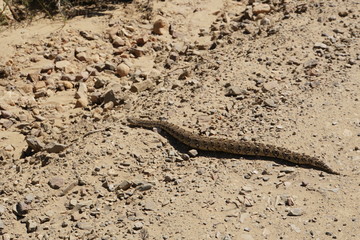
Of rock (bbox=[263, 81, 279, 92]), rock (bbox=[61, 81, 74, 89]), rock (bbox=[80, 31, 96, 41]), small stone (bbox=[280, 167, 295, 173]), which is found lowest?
rock (bbox=[61, 81, 74, 89])

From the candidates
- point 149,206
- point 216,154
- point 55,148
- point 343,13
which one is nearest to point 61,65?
point 55,148

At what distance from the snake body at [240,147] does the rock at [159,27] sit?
424cm

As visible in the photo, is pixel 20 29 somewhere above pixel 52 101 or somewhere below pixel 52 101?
above

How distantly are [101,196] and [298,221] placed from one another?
2760mm

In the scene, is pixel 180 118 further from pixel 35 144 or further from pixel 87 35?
pixel 87 35

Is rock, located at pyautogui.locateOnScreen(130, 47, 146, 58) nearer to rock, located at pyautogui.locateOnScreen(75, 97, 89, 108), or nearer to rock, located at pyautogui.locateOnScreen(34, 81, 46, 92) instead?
rock, located at pyautogui.locateOnScreen(75, 97, 89, 108)

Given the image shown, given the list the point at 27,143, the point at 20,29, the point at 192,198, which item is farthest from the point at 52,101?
the point at 192,198

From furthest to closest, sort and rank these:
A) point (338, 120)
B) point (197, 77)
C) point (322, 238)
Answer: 1. point (197, 77)
2. point (338, 120)
3. point (322, 238)

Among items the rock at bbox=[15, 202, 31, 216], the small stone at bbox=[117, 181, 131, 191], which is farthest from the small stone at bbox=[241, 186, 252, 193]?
the rock at bbox=[15, 202, 31, 216]

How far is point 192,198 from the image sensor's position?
730cm

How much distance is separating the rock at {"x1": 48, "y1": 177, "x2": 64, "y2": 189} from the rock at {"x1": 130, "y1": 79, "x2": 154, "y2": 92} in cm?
293

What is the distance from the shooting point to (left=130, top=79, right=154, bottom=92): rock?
10328mm

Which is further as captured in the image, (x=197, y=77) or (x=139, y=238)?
(x=197, y=77)

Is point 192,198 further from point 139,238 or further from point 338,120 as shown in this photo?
point 338,120
